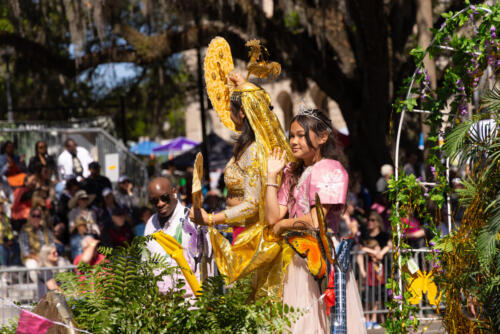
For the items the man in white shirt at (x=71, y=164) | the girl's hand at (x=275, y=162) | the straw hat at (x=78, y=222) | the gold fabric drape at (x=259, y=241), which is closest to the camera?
the girl's hand at (x=275, y=162)

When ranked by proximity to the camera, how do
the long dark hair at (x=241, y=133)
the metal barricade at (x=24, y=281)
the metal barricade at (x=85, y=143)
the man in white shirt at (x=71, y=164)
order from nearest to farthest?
the long dark hair at (x=241, y=133) → the metal barricade at (x=24, y=281) → the man in white shirt at (x=71, y=164) → the metal barricade at (x=85, y=143)

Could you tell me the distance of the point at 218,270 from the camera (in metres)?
5.59

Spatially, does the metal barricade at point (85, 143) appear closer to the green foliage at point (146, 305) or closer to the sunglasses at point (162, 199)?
the sunglasses at point (162, 199)

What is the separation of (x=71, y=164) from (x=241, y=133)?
324 inches

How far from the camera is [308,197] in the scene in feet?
17.2

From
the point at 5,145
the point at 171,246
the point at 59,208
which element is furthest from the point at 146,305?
the point at 5,145

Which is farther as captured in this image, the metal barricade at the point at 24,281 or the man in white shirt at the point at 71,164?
the man in white shirt at the point at 71,164

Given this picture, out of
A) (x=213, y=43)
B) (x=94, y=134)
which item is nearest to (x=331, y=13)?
(x=94, y=134)

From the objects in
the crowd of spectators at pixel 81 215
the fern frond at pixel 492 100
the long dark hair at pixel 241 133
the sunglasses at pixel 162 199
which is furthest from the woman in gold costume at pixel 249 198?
the crowd of spectators at pixel 81 215

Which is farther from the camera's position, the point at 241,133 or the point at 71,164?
the point at 71,164

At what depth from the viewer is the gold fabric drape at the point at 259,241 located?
5.32 metres

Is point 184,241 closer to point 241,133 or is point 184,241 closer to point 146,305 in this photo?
point 241,133

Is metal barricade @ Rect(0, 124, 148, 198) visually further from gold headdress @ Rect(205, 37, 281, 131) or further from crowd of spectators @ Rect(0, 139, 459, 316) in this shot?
gold headdress @ Rect(205, 37, 281, 131)

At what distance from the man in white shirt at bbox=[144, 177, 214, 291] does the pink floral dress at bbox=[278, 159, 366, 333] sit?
0.72 metres
